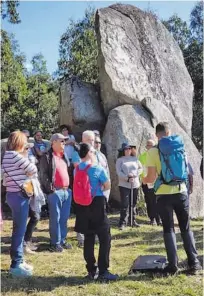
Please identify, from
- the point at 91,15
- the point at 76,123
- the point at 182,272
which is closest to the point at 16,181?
the point at 182,272

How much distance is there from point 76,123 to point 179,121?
332 centimetres

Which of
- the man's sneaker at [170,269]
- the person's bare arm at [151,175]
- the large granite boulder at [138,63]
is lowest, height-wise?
the man's sneaker at [170,269]

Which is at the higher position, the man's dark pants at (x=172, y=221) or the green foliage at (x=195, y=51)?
the green foliage at (x=195, y=51)

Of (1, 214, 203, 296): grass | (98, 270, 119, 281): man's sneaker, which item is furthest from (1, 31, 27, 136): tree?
(98, 270, 119, 281): man's sneaker

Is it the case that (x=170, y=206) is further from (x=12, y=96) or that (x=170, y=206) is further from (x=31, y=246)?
(x=12, y=96)

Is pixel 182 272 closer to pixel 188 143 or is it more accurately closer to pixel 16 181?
pixel 16 181

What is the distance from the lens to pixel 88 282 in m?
4.96

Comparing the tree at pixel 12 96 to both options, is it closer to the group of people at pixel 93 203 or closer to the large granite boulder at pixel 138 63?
the large granite boulder at pixel 138 63

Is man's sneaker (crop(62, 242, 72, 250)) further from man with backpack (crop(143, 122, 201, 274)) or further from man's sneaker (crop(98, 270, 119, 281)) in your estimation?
man with backpack (crop(143, 122, 201, 274))

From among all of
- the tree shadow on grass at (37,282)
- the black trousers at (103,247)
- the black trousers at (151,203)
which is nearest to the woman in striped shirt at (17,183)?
the tree shadow on grass at (37,282)

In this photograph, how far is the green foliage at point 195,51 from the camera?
20.9 m

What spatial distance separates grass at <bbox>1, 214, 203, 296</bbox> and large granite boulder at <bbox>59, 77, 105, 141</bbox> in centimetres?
512

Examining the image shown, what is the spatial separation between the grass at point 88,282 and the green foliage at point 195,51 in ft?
45.5

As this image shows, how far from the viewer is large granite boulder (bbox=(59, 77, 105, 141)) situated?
12219 mm
